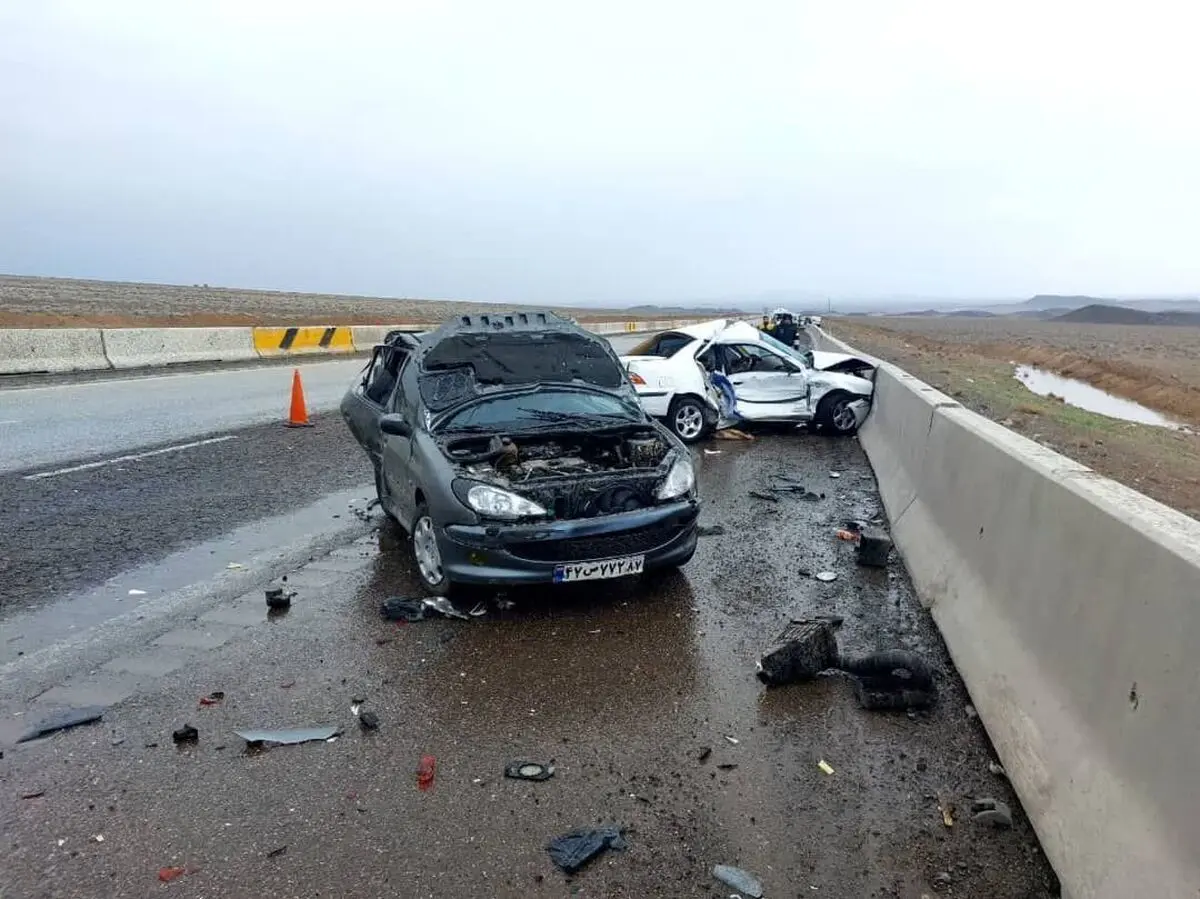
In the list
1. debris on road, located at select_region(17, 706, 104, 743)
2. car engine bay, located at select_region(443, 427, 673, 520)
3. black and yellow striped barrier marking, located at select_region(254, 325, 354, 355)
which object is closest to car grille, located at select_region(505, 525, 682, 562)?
car engine bay, located at select_region(443, 427, 673, 520)

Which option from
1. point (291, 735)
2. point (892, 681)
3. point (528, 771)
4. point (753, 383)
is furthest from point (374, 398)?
point (753, 383)

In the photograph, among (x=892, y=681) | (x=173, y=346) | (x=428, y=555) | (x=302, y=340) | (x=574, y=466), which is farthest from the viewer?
(x=302, y=340)

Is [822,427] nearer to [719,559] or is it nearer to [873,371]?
[873,371]

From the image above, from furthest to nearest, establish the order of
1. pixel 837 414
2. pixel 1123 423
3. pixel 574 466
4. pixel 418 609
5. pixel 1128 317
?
pixel 1128 317 < pixel 1123 423 < pixel 837 414 < pixel 574 466 < pixel 418 609

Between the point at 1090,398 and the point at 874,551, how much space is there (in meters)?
24.0

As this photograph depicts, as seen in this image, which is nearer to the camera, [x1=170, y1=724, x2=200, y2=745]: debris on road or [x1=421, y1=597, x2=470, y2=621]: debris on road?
[x1=170, y1=724, x2=200, y2=745]: debris on road

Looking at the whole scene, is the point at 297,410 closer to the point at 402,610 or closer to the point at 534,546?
the point at 402,610

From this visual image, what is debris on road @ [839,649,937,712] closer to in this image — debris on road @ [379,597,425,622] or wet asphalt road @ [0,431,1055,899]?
wet asphalt road @ [0,431,1055,899]

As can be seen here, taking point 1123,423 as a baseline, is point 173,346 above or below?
above

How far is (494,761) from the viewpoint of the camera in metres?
3.52

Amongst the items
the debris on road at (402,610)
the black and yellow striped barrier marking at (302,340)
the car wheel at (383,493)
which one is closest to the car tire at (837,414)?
the car wheel at (383,493)

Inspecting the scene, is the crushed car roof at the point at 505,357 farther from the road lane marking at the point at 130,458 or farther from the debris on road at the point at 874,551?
the road lane marking at the point at 130,458

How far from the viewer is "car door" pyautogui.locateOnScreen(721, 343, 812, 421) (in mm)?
13062

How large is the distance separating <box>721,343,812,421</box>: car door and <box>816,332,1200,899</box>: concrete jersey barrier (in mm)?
8217
